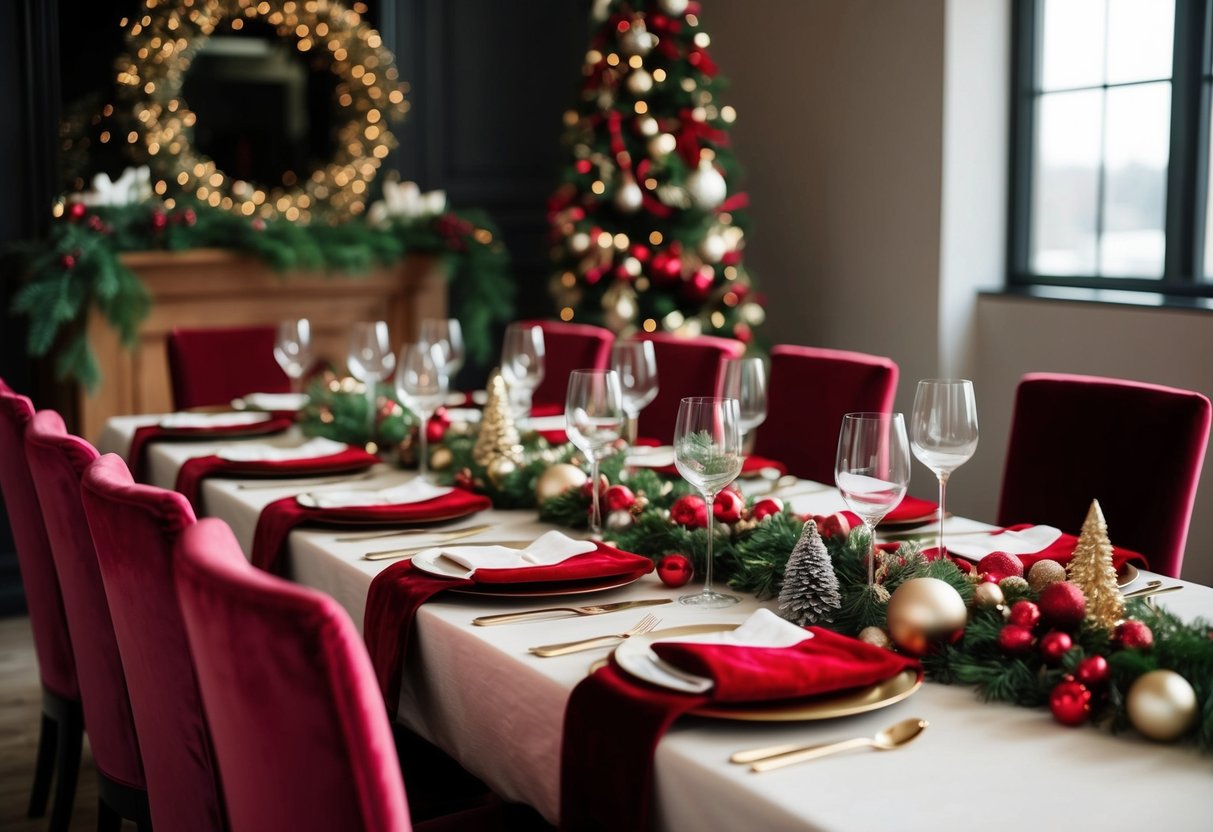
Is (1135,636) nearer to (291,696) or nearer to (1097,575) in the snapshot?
(1097,575)

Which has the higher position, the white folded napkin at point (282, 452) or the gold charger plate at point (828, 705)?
the white folded napkin at point (282, 452)

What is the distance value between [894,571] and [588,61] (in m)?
3.65

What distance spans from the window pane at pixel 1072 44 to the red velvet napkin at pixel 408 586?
3199mm

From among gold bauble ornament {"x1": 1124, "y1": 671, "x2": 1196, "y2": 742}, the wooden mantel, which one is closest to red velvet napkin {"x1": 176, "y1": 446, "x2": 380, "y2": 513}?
gold bauble ornament {"x1": 1124, "y1": 671, "x2": 1196, "y2": 742}

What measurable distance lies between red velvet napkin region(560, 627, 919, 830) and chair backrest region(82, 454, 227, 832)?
505 millimetres

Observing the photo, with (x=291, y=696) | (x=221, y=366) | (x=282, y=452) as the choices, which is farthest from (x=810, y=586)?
(x=221, y=366)

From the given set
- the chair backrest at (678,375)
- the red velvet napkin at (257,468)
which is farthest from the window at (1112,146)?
the red velvet napkin at (257,468)

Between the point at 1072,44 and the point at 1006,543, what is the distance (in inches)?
116

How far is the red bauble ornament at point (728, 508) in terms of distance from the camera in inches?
72.7

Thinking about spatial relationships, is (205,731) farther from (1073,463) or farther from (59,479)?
(1073,463)

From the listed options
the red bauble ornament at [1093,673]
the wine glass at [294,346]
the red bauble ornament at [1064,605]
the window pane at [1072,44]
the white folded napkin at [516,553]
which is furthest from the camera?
the window pane at [1072,44]

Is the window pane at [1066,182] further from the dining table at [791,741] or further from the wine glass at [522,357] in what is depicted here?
the dining table at [791,741]

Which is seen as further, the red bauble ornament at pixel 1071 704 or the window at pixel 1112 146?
the window at pixel 1112 146

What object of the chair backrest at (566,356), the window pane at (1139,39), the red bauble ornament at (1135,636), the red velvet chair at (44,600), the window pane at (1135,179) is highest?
the window pane at (1139,39)
